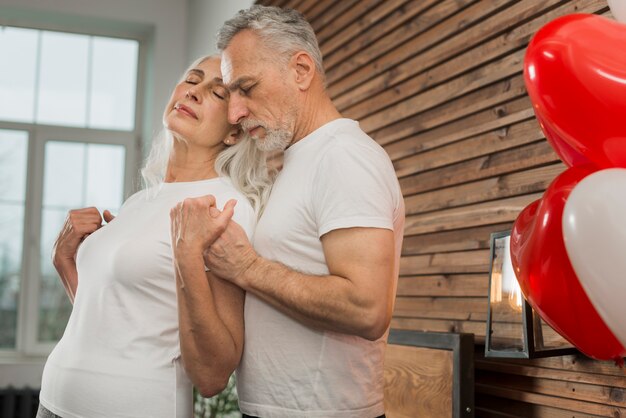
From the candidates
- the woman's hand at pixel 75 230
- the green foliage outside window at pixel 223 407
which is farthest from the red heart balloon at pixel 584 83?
the green foliage outside window at pixel 223 407

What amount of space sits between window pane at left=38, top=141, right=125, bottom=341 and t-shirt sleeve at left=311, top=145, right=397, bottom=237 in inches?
171

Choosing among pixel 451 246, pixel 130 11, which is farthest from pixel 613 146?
pixel 130 11

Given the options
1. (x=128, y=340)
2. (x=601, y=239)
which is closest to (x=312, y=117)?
(x=128, y=340)

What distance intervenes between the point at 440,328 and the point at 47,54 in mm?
4287

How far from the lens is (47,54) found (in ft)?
18.6

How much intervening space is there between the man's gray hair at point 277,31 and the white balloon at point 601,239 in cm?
69

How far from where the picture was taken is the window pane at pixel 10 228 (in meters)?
5.37

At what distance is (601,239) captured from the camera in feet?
3.37

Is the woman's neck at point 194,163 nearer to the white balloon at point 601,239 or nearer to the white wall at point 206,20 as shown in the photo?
the white balloon at point 601,239

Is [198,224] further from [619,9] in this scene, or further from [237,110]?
[619,9]

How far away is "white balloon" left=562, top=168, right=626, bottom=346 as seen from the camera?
101cm

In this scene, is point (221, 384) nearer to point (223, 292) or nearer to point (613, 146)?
point (223, 292)

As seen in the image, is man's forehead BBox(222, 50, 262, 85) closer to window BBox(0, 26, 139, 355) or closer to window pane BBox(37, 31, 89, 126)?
window BBox(0, 26, 139, 355)

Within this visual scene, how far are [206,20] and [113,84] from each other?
1.12 metres
